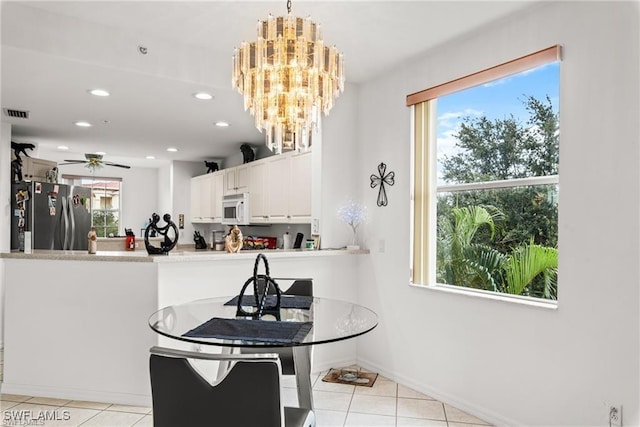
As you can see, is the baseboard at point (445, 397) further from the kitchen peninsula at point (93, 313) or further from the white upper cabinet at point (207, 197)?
the white upper cabinet at point (207, 197)

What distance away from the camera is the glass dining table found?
1624 mm

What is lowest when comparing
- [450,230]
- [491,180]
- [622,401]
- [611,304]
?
[622,401]

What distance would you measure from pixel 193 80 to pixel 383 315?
240 centimetres

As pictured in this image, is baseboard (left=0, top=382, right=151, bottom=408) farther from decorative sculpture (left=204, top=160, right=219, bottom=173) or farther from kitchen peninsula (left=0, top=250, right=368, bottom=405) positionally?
decorative sculpture (left=204, top=160, right=219, bottom=173)

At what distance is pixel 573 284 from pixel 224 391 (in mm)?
1954

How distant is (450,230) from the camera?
323cm

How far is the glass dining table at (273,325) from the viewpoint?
1.62m

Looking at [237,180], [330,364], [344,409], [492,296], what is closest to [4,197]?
[237,180]

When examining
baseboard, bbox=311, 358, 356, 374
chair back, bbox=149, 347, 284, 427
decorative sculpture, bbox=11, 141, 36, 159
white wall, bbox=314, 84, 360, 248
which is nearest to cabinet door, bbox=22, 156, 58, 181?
decorative sculpture, bbox=11, 141, 36, 159

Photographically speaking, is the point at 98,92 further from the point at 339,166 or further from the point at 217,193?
the point at 217,193

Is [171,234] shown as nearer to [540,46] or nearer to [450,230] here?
[450,230]

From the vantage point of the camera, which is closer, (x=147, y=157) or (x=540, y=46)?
(x=540, y=46)

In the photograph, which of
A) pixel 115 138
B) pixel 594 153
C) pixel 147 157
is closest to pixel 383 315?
pixel 594 153

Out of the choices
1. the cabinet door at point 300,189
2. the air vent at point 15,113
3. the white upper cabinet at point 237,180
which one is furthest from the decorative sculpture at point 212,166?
the air vent at point 15,113
